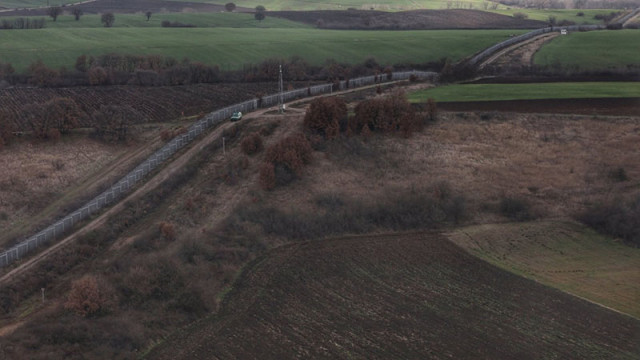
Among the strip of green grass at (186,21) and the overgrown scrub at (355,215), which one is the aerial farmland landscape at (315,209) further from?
the strip of green grass at (186,21)

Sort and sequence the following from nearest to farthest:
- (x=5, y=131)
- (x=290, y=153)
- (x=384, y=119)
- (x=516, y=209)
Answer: (x=516, y=209)
(x=290, y=153)
(x=5, y=131)
(x=384, y=119)

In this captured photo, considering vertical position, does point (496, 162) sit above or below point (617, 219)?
above

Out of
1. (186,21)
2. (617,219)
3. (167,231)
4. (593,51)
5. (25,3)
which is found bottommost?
(167,231)

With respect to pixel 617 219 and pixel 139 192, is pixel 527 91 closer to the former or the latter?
pixel 617 219

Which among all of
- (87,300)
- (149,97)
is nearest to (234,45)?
(149,97)

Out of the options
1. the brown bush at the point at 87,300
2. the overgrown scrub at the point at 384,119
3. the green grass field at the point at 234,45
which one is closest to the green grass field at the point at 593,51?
the green grass field at the point at 234,45

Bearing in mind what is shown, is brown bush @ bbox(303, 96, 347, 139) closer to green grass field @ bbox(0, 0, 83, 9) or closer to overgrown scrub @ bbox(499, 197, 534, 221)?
overgrown scrub @ bbox(499, 197, 534, 221)

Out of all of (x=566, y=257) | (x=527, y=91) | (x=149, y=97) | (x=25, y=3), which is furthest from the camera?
(x=25, y=3)
